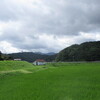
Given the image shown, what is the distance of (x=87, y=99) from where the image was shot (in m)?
10.2

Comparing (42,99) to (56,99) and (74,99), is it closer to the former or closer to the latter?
(56,99)

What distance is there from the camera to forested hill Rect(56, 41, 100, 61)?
4493 inches

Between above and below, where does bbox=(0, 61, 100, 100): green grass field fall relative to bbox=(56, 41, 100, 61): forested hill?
below

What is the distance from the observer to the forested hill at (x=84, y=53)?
114m

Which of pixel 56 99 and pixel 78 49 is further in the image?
pixel 78 49

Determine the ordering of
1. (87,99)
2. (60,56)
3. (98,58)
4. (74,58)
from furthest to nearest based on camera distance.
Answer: (60,56)
(74,58)
(98,58)
(87,99)

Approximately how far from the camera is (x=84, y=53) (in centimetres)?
11788

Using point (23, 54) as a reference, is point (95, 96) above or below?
below

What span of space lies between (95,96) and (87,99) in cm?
88

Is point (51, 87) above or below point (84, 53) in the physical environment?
below

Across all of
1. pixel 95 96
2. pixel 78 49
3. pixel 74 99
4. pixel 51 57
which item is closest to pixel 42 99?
pixel 74 99

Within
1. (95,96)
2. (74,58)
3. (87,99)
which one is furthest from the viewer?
(74,58)

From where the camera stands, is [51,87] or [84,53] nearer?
[51,87]

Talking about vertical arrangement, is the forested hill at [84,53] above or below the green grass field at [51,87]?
above
